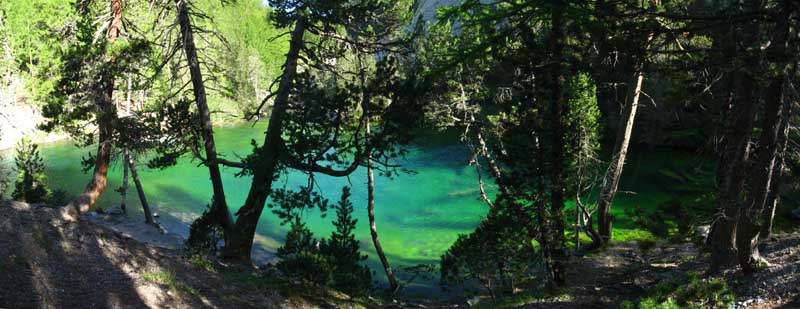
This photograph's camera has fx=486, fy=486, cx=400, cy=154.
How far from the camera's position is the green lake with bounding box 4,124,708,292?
20.4 m

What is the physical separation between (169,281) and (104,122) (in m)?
6.25

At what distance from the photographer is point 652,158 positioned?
31750 mm

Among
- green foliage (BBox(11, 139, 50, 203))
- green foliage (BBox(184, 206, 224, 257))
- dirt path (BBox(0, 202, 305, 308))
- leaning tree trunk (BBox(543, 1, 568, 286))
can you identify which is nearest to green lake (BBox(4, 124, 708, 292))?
green foliage (BBox(11, 139, 50, 203))

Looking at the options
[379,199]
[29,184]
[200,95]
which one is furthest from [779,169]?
[29,184]

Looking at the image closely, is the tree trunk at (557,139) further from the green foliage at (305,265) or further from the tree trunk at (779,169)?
the green foliage at (305,265)

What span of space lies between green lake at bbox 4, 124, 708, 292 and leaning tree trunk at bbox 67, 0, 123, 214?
15.6 ft

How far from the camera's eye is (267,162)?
979 centimetres

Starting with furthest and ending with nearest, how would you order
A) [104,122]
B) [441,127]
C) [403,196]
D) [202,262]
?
[403,196], [441,127], [104,122], [202,262]

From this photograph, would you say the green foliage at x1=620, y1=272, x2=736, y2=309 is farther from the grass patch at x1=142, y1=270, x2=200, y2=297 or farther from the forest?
the grass patch at x1=142, y1=270, x2=200, y2=297

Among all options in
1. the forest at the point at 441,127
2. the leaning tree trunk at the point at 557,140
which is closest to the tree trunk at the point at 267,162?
the forest at the point at 441,127

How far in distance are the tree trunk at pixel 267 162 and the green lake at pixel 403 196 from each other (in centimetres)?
563

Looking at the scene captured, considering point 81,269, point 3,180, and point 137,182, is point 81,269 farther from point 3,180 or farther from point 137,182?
point 3,180

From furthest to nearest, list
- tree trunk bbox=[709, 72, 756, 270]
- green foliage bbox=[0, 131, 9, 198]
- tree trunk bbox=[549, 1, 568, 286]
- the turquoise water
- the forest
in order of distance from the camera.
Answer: the turquoise water
green foliage bbox=[0, 131, 9, 198]
tree trunk bbox=[549, 1, 568, 286]
the forest
tree trunk bbox=[709, 72, 756, 270]

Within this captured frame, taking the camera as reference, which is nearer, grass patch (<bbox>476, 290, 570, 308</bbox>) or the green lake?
grass patch (<bbox>476, 290, 570, 308</bbox>)
